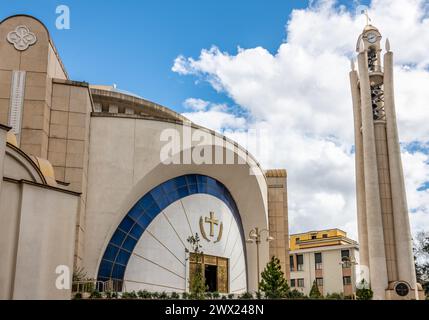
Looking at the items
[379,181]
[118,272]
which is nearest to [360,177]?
[379,181]

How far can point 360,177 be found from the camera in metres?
39.8

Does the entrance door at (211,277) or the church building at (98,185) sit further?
the entrance door at (211,277)

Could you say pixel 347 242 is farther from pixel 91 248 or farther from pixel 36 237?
pixel 36 237

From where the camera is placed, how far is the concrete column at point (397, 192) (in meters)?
35.8

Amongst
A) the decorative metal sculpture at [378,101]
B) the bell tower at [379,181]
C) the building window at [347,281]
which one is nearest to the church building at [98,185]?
the bell tower at [379,181]

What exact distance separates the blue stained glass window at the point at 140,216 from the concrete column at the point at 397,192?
1541cm

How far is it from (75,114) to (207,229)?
11.7 metres

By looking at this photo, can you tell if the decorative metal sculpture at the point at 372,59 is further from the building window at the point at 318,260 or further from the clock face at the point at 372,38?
the building window at the point at 318,260

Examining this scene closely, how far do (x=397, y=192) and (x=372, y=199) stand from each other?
6.52ft

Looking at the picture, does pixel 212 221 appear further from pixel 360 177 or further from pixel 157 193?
pixel 360 177

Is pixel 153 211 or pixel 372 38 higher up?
pixel 372 38

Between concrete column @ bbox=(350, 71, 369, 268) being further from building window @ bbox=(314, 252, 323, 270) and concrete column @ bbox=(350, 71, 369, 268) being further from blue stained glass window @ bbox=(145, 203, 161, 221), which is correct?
building window @ bbox=(314, 252, 323, 270)

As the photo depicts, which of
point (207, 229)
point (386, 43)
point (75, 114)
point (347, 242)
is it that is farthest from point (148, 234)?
point (347, 242)

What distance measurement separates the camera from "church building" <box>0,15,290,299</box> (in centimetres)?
1403
